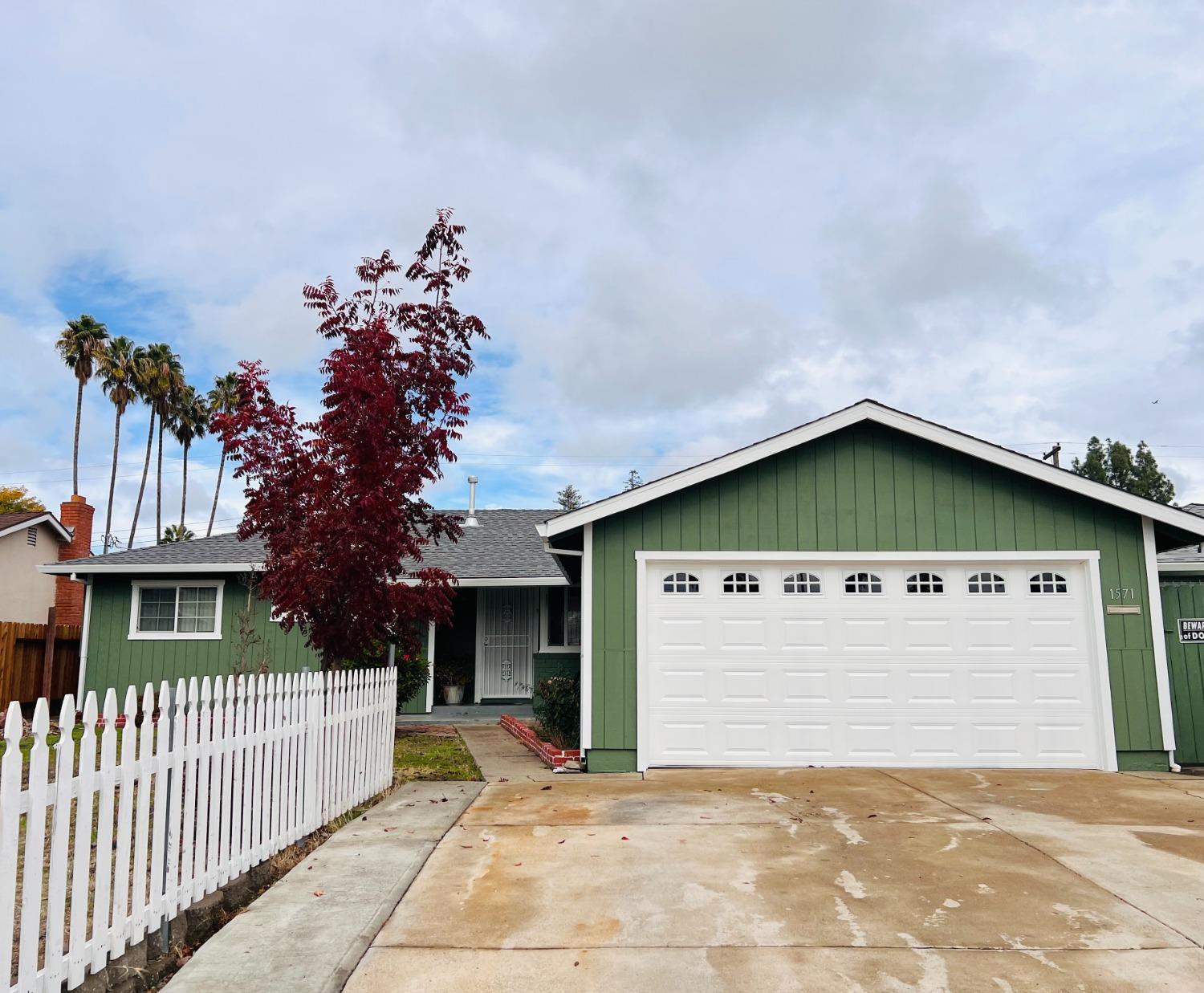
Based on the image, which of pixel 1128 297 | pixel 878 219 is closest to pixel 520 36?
pixel 878 219

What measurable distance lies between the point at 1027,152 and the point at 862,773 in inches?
360

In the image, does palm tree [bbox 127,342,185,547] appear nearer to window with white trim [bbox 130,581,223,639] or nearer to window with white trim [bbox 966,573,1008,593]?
window with white trim [bbox 130,581,223,639]

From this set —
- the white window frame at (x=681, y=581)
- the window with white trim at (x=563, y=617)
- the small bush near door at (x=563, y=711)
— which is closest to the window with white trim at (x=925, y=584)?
the white window frame at (x=681, y=581)

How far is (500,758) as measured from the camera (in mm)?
10711

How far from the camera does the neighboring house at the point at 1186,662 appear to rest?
34.3 feet

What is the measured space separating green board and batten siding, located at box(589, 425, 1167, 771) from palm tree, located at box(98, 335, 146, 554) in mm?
33115

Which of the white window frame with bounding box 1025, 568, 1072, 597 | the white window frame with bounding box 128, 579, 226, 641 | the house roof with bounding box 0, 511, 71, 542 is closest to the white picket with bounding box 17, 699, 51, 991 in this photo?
the white window frame with bounding box 1025, 568, 1072, 597

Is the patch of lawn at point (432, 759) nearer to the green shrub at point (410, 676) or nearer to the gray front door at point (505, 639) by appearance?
the green shrub at point (410, 676)

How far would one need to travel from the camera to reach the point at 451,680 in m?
16.7

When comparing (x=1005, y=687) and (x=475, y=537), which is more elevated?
(x=475, y=537)

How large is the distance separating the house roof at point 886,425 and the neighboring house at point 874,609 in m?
0.02

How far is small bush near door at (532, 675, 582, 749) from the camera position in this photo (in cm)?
1140

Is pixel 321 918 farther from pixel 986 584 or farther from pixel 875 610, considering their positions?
pixel 986 584

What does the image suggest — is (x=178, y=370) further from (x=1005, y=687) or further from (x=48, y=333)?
(x=1005, y=687)
